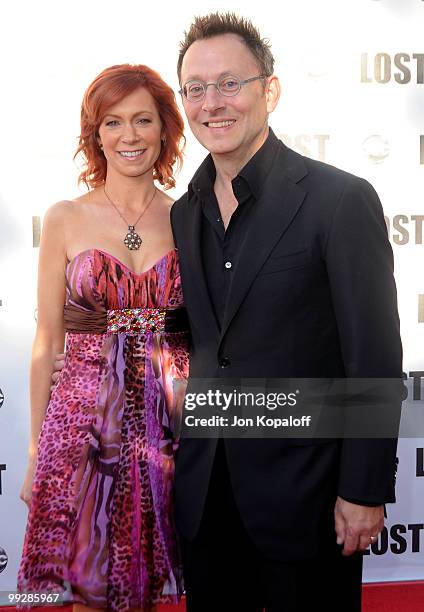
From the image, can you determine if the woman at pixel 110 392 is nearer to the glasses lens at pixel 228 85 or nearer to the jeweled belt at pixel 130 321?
the jeweled belt at pixel 130 321

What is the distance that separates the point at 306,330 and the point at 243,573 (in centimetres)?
61

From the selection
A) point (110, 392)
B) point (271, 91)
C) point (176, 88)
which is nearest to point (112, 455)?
point (110, 392)

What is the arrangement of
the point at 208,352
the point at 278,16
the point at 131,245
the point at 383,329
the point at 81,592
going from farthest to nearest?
the point at 278,16 < the point at 131,245 < the point at 81,592 < the point at 208,352 < the point at 383,329

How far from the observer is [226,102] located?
5.97 feet

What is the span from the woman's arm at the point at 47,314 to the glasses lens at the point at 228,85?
565 mm

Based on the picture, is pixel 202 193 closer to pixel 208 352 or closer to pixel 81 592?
pixel 208 352

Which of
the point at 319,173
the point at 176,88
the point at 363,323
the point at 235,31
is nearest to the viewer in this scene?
the point at 363,323

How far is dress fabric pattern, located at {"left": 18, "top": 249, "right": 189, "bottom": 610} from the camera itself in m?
1.93

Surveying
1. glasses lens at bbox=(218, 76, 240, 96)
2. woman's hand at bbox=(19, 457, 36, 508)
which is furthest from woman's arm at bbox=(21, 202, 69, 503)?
glasses lens at bbox=(218, 76, 240, 96)

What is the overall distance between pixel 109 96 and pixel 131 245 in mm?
403

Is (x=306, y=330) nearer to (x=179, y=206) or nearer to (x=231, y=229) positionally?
(x=231, y=229)

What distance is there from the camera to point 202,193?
1.88 meters

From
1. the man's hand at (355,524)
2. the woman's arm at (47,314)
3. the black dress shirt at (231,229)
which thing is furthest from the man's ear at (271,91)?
the man's hand at (355,524)

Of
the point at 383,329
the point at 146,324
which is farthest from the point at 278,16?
the point at 383,329
